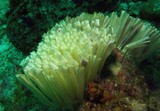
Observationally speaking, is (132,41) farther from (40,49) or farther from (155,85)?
(40,49)

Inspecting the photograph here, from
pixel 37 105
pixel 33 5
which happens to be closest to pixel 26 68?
pixel 37 105

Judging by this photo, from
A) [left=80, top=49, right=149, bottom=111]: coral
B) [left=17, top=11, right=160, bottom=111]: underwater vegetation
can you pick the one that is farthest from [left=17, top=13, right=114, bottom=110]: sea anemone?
[left=80, top=49, right=149, bottom=111]: coral

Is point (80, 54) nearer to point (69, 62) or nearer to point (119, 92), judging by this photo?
point (69, 62)

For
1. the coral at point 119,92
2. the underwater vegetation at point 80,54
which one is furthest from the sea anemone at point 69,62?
the coral at point 119,92

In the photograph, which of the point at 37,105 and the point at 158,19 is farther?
the point at 158,19

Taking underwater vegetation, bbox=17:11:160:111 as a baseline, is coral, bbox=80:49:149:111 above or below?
below

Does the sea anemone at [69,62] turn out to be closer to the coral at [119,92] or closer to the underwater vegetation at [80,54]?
the underwater vegetation at [80,54]

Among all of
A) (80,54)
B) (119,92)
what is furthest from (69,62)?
(119,92)

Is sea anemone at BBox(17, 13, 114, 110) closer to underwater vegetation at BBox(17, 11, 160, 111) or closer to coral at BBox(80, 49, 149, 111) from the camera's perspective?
underwater vegetation at BBox(17, 11, 160, 111)
